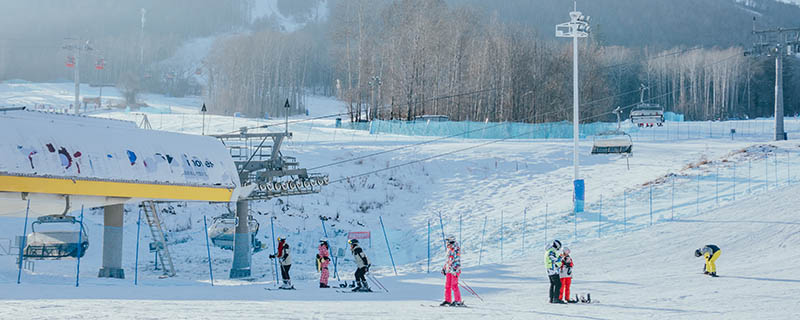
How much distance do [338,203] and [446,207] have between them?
5.59m

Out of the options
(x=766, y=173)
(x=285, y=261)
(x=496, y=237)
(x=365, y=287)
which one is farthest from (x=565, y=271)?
(x=766, y=173)

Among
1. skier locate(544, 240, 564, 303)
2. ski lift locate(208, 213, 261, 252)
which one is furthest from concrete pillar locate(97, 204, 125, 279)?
skier locate(544, 240, 564, 303)

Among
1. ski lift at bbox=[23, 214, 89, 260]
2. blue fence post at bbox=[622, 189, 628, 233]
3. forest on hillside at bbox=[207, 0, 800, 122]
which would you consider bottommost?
ski lift at bbox=[23, 214, 89, 260]

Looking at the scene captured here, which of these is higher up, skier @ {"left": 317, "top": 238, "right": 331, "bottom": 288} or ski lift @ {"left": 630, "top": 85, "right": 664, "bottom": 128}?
ski lift @ {"left": 630, "top": 85, "right": 664, "bottom": 128}

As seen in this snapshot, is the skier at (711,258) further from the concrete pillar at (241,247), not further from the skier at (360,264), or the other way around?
the concrete pillar at (241,247)

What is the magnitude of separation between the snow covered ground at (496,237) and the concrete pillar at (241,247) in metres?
0.62

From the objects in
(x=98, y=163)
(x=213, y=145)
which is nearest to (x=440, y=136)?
(x=213, y=145)

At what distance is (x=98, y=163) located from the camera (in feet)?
71.1

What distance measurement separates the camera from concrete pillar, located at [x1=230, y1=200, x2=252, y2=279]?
28314 mm

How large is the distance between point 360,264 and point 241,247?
10.8 m

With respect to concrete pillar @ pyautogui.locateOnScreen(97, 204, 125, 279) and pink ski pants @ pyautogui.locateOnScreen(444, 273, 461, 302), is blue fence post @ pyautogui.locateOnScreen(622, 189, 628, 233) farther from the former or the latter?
concrete pillar @ pyautogui.locateOnScreen(97, 204, 125, 279)

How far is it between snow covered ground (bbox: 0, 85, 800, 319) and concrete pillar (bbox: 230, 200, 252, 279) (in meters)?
0.62

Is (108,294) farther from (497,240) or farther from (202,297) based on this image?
(497,240)

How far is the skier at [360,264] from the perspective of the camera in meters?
18.9
